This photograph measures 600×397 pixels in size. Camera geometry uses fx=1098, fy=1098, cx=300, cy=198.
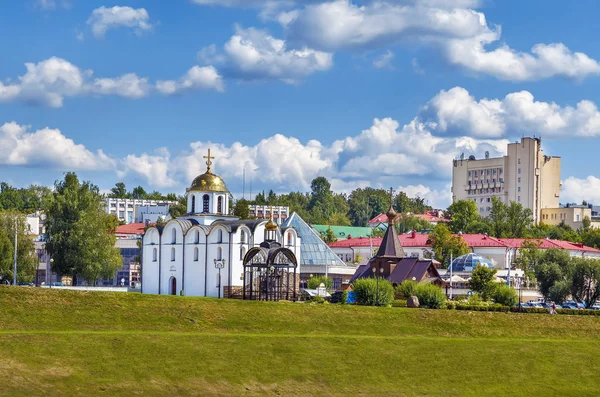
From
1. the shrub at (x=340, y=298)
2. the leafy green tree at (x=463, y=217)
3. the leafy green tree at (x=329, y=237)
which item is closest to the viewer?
the shrub at (x=340, y=298)

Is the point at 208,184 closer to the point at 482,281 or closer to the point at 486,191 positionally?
the point at 482,281

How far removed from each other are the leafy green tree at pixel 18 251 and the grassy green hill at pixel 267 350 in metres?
35.6

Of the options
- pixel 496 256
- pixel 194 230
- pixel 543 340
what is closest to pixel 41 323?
pixel 543 340

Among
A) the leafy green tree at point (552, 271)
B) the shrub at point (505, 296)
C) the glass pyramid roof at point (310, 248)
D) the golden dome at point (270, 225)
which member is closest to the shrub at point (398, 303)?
the shrub at point (505, 296)

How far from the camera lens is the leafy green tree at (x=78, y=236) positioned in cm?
7725

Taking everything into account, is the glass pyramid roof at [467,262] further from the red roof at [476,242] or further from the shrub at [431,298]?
the shrub at [431,298]

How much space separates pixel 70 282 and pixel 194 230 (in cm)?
1785

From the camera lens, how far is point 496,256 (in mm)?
123438

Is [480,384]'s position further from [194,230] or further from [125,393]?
[194,230]

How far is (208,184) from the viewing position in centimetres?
7431

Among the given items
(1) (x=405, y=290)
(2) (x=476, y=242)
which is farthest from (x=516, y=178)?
(1) (x=405, y=290)

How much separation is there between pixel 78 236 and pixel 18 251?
575 centimetres

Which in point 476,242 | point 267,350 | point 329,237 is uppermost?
point 329,237

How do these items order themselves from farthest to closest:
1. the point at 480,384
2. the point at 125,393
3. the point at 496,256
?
the point at 496,256
the point at 480,384
the point at 125,393
